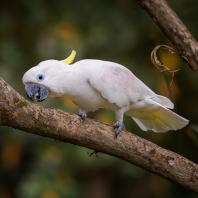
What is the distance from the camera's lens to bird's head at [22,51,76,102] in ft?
5.71

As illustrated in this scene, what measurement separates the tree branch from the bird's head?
66 mm

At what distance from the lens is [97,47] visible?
324 cm

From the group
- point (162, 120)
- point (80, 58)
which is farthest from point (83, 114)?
point (80, 58)

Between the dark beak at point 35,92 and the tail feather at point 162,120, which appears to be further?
the tail feather at point 162,120

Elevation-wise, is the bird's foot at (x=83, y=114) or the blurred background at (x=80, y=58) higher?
the bird's foot at (x=83, y=114)

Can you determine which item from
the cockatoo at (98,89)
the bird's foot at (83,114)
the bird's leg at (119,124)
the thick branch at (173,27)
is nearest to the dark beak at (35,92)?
the cockatoo at (98,89)

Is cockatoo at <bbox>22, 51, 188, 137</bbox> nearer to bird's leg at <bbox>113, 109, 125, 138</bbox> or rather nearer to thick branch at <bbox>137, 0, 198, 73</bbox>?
bird's leg at <bbox>113, 109, 125, 138</bbox>

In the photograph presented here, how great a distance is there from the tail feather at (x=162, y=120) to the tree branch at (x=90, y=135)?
0.24 metres

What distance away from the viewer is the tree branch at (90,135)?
5.40 feet

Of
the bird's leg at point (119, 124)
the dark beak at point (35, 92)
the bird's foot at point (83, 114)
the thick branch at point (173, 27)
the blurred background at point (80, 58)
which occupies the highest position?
the thick branch at point (173, 27)

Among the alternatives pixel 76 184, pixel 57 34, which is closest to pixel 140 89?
pixel 57 34

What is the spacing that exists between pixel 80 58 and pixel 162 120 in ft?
3.28

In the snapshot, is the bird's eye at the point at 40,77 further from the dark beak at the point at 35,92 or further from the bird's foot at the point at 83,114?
the bird's foot at the point at 83,114

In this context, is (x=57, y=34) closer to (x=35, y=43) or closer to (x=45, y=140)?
(x=35, y=43)
